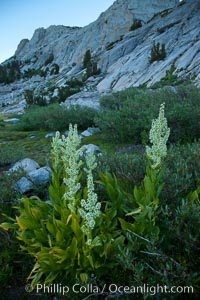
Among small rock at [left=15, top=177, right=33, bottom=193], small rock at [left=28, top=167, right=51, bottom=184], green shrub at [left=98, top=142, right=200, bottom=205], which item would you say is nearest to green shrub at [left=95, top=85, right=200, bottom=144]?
green shrub at [left=98, top=142, right=200, bottom=205]

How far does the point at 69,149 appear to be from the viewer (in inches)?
137

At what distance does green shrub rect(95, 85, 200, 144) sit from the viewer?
8375 millimetres

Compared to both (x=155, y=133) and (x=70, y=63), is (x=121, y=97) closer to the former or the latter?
(x=155, y=133)

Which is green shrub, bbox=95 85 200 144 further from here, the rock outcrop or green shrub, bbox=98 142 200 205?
the rock outcrop

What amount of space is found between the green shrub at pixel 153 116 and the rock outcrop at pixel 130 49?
8.25m

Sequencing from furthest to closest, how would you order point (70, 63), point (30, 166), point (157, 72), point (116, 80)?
point (70, 63) → point (116, 80) → point (157, 72) → point (30, 166)

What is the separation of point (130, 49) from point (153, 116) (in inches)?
1344

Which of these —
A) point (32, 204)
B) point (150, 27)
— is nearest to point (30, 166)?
point (32, 204)

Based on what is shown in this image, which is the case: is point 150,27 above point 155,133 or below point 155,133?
above

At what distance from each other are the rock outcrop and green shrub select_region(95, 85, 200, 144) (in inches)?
325

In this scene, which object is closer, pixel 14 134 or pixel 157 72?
pixel 14 134

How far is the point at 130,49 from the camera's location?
133 ft

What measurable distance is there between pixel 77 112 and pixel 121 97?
2220 mm

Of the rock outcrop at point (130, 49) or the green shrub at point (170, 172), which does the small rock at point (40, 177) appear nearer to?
the green shrub at point (170, 172)
